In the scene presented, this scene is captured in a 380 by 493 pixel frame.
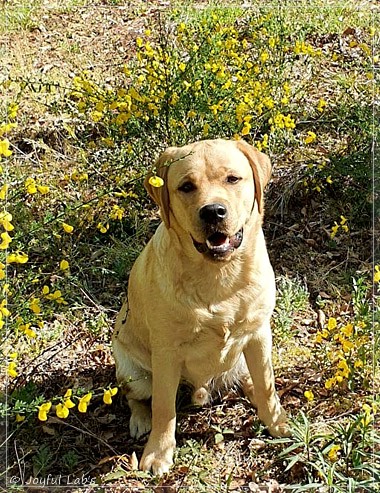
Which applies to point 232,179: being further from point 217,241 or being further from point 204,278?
point 204,278

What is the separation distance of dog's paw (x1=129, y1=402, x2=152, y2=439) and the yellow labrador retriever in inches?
7.8

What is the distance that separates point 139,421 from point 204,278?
901 mm

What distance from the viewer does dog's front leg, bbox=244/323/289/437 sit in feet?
10.2

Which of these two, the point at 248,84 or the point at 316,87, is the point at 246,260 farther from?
the point at 316,87

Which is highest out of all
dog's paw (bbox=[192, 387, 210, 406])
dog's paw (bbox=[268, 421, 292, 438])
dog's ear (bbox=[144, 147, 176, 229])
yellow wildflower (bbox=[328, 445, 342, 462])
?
dog's ear (bbox=[144, 147, 176, 229])

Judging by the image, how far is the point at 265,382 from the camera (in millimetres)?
3172

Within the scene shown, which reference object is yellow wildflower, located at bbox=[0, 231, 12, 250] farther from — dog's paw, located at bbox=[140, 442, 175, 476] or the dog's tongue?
dog's paw, located at bbox=[140, 442, 175, 476]

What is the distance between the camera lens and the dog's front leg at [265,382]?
10.2 ft

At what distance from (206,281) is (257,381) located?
0.60 meters

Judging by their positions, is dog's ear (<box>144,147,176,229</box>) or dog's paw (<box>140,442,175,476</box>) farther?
dog's paw (<box>140,442,175,476</box>)

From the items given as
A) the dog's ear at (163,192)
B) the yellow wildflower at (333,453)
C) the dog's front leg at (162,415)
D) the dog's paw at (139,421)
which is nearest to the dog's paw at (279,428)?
the yellow wildflower at (333,453)

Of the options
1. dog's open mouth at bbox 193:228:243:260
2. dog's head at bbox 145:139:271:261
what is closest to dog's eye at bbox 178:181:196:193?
dog's head at bbox 145:139:271:261

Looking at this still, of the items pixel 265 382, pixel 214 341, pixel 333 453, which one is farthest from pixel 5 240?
pixel 333 453

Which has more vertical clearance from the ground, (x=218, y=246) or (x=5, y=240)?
(x=5, y=240)
